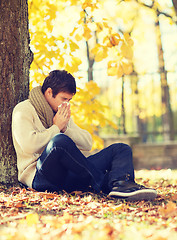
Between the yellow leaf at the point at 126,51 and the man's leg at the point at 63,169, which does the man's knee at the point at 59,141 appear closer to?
the man's leg at the point at 63,169

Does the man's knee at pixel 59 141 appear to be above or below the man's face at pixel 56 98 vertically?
below

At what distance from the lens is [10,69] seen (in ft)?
11.6

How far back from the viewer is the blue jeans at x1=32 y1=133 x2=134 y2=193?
2.91 m

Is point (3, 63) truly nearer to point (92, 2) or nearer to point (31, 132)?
point (31, 132)

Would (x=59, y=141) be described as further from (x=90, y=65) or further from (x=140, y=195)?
(x=90, y=65)

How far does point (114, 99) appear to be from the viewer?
8.91 meters

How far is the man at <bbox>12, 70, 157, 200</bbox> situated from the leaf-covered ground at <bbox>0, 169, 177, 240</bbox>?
0.36ft

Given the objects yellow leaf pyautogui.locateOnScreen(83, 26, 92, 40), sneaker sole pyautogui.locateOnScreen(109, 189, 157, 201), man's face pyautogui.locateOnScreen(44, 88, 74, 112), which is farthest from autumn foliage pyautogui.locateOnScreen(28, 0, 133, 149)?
sneaker sole pyautogui.locateOnScreen(109, 189, 157, 201)

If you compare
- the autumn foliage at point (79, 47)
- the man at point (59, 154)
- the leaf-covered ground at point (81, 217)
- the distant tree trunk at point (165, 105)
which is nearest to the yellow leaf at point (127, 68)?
the autumn foliage at point (79, 47)

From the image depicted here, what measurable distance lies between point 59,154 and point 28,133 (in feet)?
1.24

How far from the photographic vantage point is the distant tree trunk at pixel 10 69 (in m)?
3.45

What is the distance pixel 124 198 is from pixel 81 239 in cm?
112

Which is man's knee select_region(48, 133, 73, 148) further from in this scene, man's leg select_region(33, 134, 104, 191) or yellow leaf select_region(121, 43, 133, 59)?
yellow leaf select_region(121, 43, 133, 59)

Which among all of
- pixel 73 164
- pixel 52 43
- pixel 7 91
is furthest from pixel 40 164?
pixel 52 43
